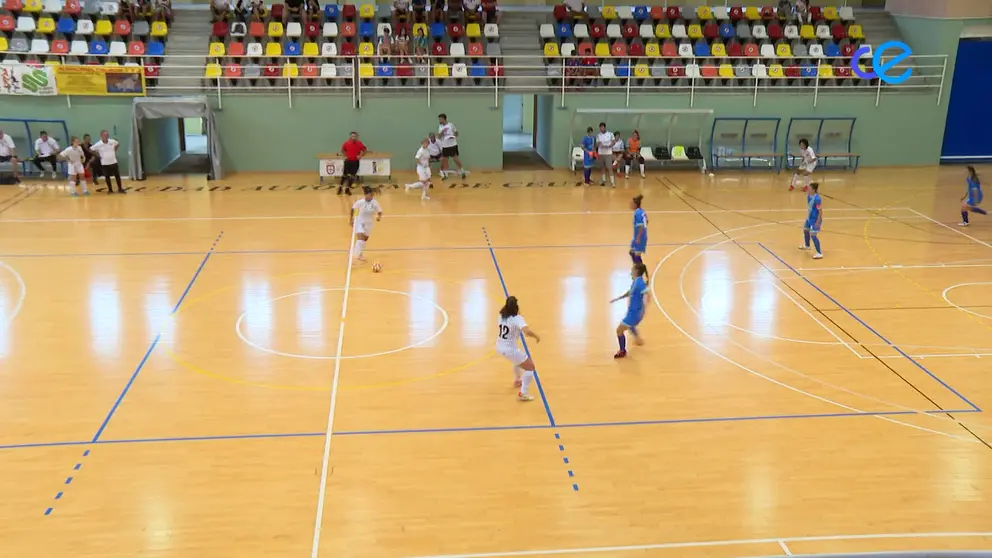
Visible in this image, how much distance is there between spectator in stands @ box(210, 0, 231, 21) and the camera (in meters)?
26.7

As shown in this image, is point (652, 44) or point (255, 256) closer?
point (255, 256)

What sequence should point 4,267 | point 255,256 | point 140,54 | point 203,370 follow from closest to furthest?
point 203,370
point 4,267
point 255,256
point 140,54

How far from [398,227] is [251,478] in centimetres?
1075

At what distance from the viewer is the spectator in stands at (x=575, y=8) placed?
28.6m

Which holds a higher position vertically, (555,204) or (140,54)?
(140,54)

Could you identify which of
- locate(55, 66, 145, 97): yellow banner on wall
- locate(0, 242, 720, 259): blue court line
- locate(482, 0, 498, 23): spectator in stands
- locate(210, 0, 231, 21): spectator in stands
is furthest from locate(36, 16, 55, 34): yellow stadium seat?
locate(482, 0, 498, 23): spectator in stands

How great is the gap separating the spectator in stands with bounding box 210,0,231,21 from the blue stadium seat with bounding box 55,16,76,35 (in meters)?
4.15

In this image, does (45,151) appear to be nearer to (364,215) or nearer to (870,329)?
(364,215)

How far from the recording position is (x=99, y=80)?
23969mm

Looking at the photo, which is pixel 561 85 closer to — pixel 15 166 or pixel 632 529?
pixel 15 166

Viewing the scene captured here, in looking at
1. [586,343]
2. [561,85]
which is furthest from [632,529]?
[561,85]

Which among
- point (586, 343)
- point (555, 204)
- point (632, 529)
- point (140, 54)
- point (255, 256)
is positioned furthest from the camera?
point (140, 54)

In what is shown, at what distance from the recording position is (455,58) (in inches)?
1073

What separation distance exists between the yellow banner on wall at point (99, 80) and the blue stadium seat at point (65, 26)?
9.62 feet
